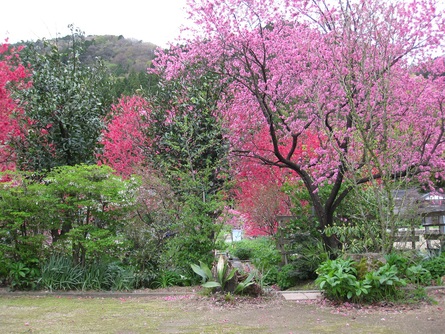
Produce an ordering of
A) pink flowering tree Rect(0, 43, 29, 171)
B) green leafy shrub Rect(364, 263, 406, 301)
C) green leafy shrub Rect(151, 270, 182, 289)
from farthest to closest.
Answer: pink flowering tree Rect(0, 43, 29, 171) < green leafy shrub Rect(151, 270, 182, 289) < green leafy shrub Rect(364, 263, 406, 301)

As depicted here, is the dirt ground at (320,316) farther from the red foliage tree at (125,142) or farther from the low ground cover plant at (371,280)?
the red foliage tree at (125,142)

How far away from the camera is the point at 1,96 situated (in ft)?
32.0

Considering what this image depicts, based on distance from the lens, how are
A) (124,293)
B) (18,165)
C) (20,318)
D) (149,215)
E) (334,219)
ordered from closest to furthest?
(20,318), (124,293), (149,215), (334,219), (18,165)

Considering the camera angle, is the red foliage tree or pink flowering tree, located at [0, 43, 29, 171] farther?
the red foliage tree

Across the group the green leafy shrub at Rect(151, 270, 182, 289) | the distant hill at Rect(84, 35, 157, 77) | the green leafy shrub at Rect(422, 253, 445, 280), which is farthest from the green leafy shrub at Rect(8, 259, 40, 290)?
the distant hill at Rect(84, 35, 157, 77)

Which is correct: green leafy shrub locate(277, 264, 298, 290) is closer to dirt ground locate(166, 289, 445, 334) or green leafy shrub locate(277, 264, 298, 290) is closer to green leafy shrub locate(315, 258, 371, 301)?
dirt ground locate(166, 289, 445, 334)

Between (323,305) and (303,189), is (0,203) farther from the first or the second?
(303,189)

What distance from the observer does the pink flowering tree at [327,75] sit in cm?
738

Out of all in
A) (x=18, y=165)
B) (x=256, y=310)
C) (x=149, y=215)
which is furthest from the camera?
(x=18, y=165)

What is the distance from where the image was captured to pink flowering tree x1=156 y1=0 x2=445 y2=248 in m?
7.38

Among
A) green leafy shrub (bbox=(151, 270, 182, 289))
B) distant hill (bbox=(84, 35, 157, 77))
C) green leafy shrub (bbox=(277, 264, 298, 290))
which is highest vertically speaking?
distant hill (bbox=(84, 35, 157, 77))

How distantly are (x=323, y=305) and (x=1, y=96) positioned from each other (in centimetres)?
838

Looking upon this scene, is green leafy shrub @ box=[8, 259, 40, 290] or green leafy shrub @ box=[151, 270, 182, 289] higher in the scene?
green leafy shrub @ box=[8, 259, 40, 290]

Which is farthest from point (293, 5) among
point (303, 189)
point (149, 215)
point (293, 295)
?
point (293, 295)
